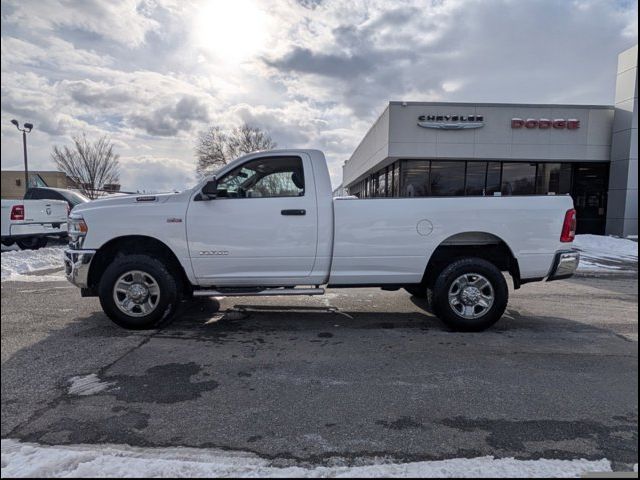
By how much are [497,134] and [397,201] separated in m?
15.2

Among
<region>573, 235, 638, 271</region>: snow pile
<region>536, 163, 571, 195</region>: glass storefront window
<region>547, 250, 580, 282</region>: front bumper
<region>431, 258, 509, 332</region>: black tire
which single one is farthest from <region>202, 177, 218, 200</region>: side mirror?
<region>536, 163, 571, 195</region>: glass storefront window

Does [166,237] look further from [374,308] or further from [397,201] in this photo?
[374,308]

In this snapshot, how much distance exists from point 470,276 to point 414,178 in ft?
48.0

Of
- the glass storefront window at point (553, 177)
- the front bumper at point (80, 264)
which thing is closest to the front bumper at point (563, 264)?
the front bumper at point (80, 264)

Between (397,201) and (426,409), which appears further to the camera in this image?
(397,201)

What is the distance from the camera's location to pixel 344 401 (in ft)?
10.1

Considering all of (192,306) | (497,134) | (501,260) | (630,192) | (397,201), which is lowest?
(192,306)

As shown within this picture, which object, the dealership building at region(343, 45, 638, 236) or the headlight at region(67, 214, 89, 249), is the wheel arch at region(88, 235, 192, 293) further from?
the dealership building at region(343, 45, 638, 236)

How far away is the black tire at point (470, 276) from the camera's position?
4793 mm

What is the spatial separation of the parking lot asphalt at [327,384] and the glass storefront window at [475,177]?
1393cm

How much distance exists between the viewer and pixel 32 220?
384 inches

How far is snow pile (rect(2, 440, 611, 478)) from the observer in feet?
7.15

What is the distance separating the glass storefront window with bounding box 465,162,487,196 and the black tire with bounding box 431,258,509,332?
14.8 meters

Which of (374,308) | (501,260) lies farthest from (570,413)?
(374,308)
